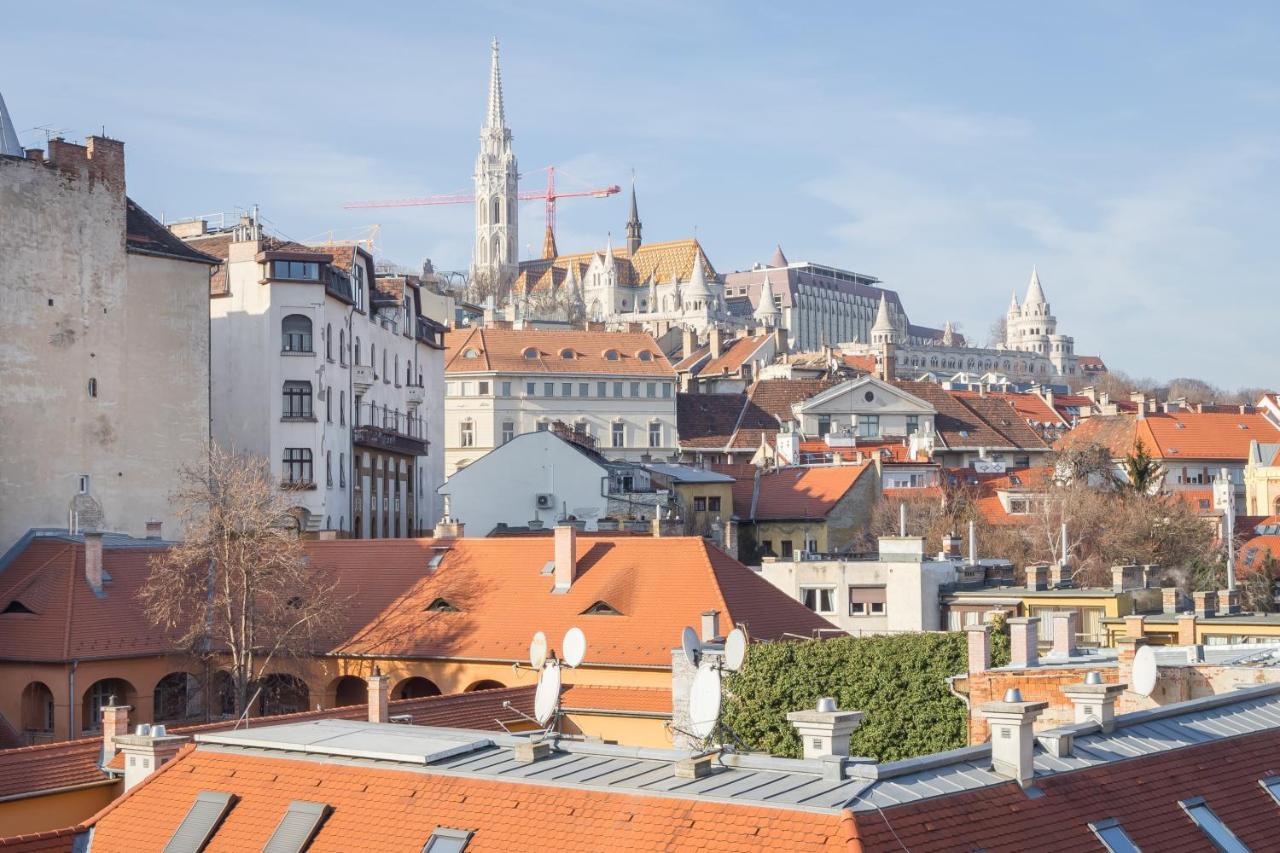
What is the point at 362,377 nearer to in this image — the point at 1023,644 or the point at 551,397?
the point at 1023,644

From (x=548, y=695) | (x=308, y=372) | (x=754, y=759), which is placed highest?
(x=308, y=372)

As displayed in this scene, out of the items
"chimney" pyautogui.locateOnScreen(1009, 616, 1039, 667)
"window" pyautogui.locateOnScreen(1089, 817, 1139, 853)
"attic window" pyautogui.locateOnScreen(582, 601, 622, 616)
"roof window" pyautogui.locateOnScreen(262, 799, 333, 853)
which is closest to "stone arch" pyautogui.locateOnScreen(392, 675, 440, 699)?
"attic window" pyautogui.locateOnScreen(582, 601, 622, 616)

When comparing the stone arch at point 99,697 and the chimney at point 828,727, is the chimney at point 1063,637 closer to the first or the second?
the chimney at point 828,727

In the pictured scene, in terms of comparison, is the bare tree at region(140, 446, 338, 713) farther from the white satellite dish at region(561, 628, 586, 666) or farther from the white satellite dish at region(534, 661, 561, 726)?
the white satellite dish at region(534, 661, 561, 726)

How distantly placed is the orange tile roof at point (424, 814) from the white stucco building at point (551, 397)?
89.0m

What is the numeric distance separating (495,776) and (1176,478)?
97.1 metres

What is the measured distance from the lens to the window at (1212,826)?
2181cm

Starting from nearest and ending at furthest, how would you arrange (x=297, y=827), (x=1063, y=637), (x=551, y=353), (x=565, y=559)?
(x=297, y=827) < (x=1063, y=637) < (x=565, y=559) < (x=551, y=353)

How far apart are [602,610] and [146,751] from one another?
66.7 feet

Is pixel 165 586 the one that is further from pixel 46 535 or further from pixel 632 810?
pixel 632 810

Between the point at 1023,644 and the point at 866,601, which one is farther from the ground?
the point at 1023,644

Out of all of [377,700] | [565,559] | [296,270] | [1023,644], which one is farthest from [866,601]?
[377,700]

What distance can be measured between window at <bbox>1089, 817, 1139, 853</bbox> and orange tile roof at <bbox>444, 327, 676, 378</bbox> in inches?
3752

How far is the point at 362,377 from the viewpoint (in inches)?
2874
